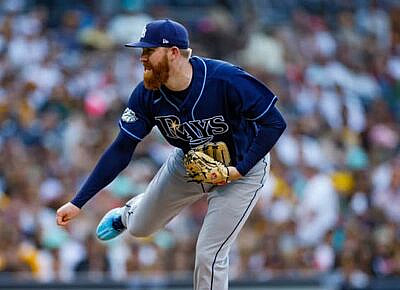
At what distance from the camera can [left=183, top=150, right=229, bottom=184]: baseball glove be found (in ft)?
22.6

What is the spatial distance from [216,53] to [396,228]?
12.0 ft

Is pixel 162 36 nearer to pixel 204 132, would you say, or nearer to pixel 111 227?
pixel 204 132

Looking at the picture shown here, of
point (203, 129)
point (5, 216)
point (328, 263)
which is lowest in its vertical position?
point (328, 263)

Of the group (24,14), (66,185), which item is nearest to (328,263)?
(66,185)

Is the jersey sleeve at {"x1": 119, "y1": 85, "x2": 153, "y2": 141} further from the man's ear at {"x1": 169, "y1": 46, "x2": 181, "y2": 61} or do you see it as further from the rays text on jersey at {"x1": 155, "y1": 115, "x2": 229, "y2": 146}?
the man's ear at {"x1": 169, "y1": 46, "x2": 181, "y2": 61}

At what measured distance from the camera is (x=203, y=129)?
7039mm

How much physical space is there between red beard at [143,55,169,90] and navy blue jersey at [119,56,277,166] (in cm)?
19

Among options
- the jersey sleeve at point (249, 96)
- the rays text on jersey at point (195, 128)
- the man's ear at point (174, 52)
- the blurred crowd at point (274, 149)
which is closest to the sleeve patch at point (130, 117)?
the rays text on jersey at point (195, 128)

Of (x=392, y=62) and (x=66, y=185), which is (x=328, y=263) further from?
(x=392, y=62)

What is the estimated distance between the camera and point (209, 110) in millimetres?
7000

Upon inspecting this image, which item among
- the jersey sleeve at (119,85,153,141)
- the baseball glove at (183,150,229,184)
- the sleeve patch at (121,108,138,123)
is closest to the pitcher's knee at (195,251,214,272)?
the baseball glove at (183,150,229,184)

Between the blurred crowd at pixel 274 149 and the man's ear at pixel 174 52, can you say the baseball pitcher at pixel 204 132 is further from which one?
the blurred crowd at pixel 274 149

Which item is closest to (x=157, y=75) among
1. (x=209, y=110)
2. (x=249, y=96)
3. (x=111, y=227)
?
(x=209, y=110)

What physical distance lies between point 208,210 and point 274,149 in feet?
17.6
